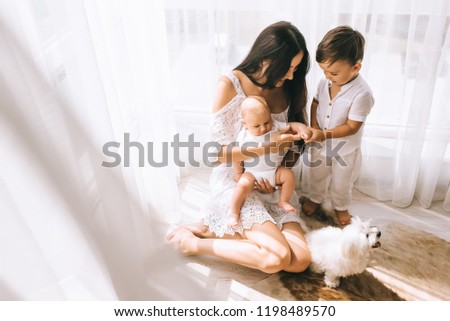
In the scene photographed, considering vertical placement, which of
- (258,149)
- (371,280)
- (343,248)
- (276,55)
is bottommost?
(371,280)

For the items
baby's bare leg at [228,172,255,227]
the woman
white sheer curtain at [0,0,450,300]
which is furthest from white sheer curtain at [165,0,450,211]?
baby's bare leg at [228,172,255,227]

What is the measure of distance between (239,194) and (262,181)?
0.10m

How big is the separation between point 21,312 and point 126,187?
458mm

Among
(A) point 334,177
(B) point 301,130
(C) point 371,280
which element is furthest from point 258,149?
(C) point 371,280

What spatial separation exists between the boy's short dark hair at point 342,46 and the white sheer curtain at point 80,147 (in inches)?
22.7

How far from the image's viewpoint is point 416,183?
1.74 meters

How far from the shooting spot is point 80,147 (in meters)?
1.08

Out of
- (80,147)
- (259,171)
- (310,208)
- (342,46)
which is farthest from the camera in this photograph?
(310,208)

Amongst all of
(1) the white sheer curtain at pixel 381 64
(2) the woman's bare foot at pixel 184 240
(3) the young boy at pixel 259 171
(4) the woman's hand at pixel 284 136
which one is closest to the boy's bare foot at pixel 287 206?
(3) the young boy at pixel 259 171

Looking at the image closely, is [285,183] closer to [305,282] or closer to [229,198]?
[229,198]

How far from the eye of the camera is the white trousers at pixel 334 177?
1.52 metres

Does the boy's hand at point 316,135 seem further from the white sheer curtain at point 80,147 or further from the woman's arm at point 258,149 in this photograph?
the white sheer curtain at point 80,147

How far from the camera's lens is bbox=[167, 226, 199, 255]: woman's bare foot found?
1.49 meters

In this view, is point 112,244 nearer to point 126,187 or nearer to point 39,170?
point 126,187
